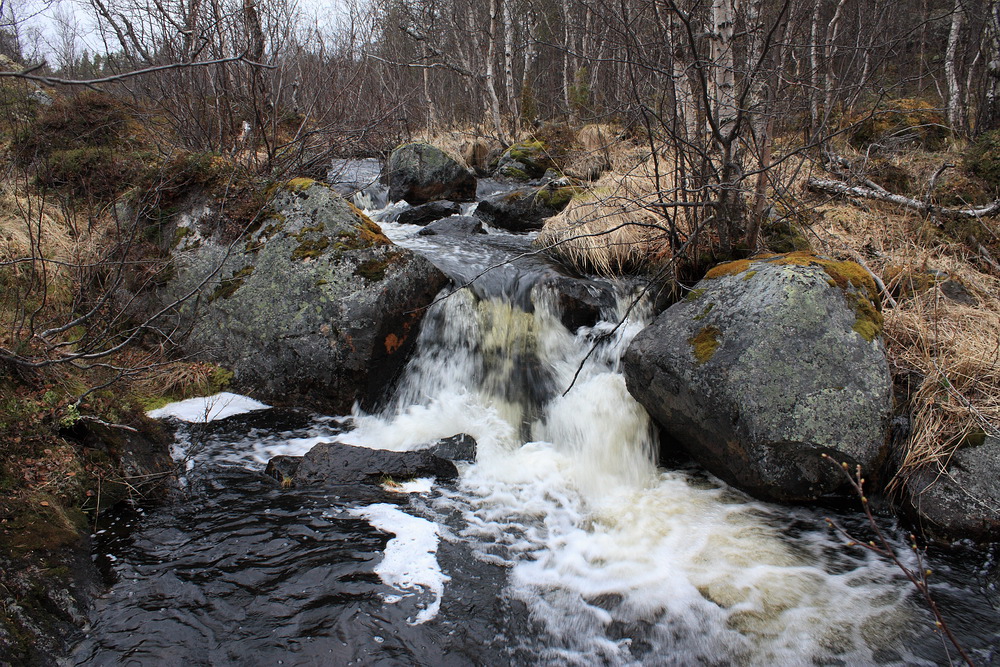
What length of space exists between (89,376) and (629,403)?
4325mm

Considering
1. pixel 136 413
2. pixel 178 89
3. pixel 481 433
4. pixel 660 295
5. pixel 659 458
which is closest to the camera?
pixel 136 413

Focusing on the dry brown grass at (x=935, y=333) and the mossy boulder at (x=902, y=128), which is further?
the mossy boulder at (x=902, y=128)

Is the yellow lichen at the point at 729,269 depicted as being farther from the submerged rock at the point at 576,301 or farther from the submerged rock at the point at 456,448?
the submerged rock at the point at 456,448

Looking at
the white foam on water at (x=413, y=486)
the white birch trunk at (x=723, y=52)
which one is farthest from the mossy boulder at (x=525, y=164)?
the white foam on water at (x=413, y=486)

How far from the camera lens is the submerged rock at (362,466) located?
4.02 metres

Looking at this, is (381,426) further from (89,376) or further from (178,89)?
(178,89)

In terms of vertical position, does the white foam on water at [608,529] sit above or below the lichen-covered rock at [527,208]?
below

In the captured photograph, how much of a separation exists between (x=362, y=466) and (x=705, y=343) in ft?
9.25

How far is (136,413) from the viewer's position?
12.8 ft

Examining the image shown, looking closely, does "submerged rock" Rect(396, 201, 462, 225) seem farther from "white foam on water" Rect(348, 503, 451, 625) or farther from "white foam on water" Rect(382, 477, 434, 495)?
"white foam on water" Rect(348, 503, 451, 625)

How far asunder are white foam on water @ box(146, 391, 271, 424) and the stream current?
0.16 feet

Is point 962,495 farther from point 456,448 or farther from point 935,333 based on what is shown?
point 456,448

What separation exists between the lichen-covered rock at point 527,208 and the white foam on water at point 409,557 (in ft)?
20.6

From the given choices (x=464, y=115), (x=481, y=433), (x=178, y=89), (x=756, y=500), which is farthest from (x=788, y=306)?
(x=464, y=115)
